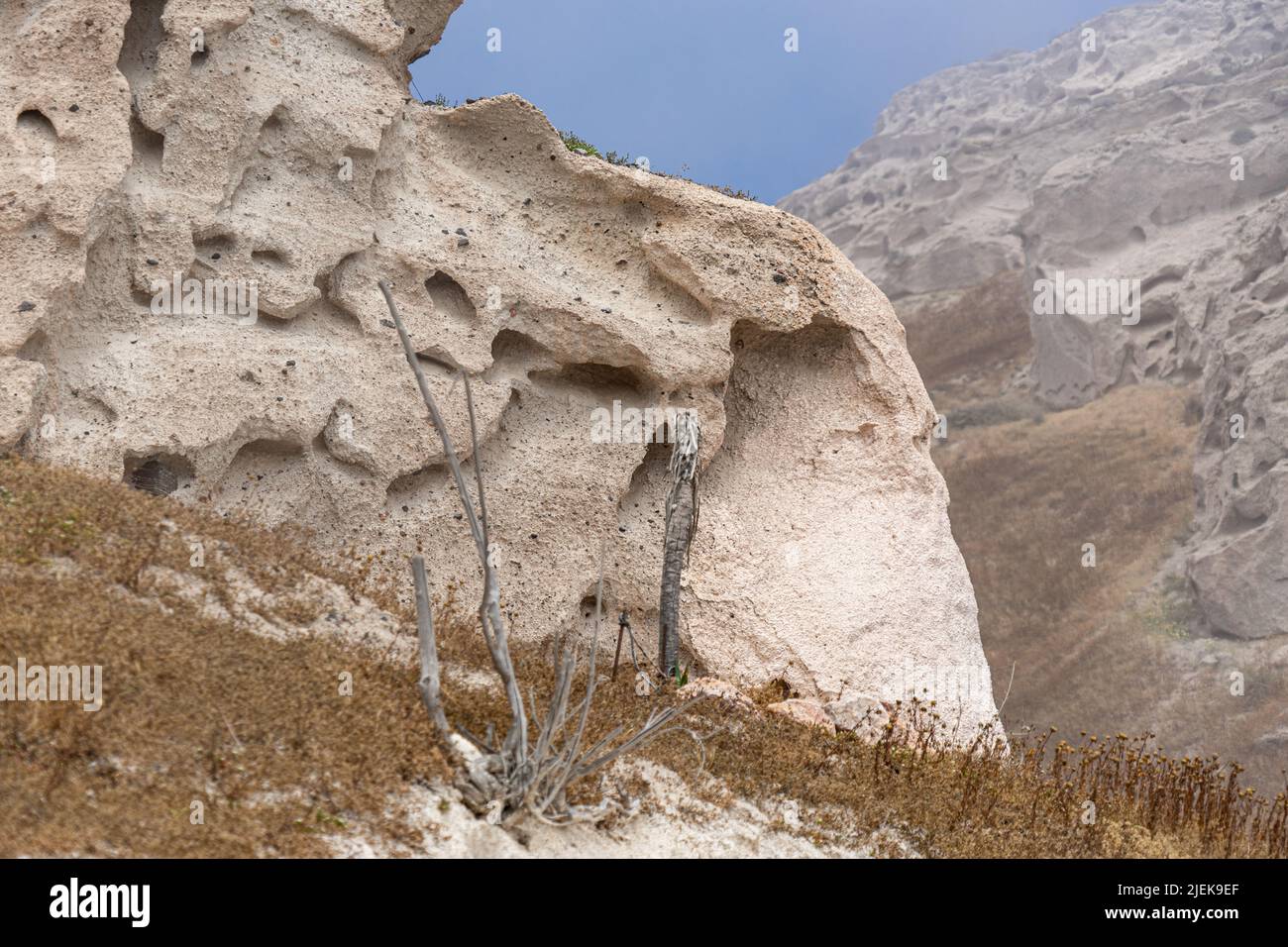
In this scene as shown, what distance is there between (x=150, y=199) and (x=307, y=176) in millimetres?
1632

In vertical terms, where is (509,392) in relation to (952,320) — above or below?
below

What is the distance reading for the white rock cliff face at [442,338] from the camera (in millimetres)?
10164

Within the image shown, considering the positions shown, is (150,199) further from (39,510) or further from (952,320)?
(952,320)

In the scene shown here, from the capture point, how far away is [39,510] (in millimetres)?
7910

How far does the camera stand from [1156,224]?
134ft

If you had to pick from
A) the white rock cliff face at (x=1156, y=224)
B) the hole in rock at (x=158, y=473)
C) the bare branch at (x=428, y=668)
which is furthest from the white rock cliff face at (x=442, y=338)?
the white rock cliff face at (x=1156, y=224)

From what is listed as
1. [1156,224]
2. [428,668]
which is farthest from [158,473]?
[1156,224]

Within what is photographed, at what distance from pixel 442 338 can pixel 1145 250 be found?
35114 mm

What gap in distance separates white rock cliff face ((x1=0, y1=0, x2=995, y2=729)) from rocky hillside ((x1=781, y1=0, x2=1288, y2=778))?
1184 centimetres

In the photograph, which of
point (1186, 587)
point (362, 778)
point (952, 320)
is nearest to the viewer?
point (362, 778)

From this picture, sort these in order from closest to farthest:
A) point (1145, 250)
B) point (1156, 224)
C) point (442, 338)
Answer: point (442, 338), point (1145, 250), point (1156, 224)

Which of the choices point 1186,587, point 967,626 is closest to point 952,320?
point 1186,587

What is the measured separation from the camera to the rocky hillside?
2428cm

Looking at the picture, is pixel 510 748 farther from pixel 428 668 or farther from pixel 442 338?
pixel 442 338
